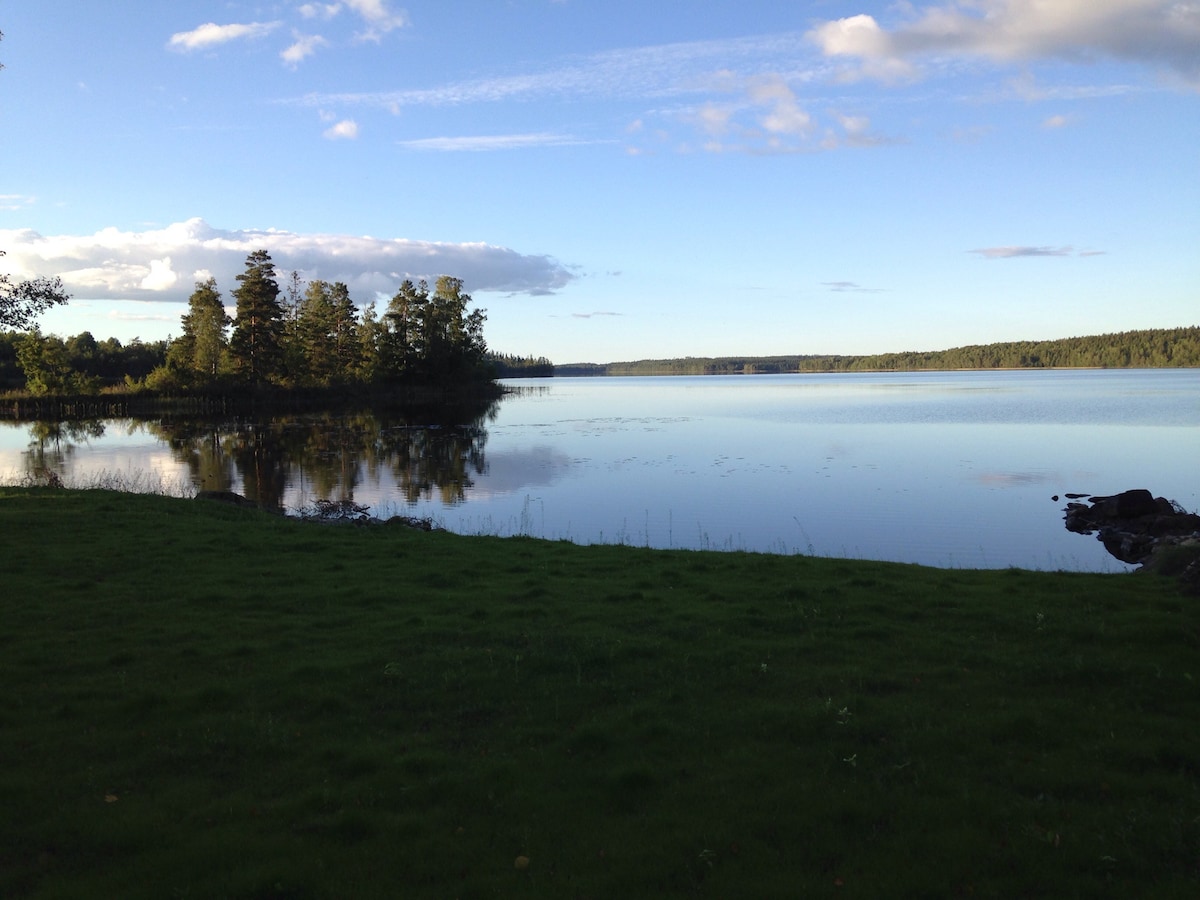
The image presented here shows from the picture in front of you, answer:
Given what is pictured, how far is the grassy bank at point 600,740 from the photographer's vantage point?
16.5 feet

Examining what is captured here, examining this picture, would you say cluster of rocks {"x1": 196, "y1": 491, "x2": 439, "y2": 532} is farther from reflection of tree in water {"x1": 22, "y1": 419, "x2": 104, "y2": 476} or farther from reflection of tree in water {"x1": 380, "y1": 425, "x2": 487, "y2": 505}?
reflection of tree in water {"x1": 22, "y1": 419, "x2": 104, "y2": 476}

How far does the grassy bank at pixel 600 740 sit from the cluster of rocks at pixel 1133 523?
1062 centimetres

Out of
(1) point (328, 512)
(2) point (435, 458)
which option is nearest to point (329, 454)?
(2) point (435, 458)

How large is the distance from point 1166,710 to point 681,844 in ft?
16.4

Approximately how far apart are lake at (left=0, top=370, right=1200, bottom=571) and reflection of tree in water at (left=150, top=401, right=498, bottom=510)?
219mm

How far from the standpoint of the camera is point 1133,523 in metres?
22.8

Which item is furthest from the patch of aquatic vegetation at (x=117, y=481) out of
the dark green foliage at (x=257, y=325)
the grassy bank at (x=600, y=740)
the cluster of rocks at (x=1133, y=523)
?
the dark green foliage at (x=257, y=325)

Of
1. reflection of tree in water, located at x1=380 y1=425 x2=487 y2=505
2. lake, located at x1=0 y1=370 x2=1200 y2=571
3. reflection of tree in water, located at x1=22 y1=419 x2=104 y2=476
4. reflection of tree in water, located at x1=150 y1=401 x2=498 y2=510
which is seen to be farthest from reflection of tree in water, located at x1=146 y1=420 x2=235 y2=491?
reflection of tree in water, located at x1=380 y1=425 x2=487 y2=505

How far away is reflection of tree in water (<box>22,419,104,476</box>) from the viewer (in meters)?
40.8

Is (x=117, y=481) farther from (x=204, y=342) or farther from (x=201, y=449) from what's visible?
(x=204, y=342)

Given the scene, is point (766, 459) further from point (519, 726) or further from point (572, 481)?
point (519, 726)

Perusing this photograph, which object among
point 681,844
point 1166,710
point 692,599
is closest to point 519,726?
point 681,844

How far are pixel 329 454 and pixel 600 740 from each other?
40403mm

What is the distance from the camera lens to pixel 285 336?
94.1 m
